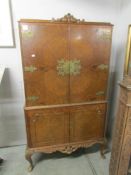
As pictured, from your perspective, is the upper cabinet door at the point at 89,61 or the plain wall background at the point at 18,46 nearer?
the upper cabinet door at the point at 89,61

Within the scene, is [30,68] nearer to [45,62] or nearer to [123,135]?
[45,62]

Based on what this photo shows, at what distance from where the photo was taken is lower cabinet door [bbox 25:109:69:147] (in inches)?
69.0

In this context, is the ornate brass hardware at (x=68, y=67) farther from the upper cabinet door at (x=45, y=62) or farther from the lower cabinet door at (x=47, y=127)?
the lower cabinet door at (x=47, y=127)

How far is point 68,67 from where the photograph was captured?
5.45ft

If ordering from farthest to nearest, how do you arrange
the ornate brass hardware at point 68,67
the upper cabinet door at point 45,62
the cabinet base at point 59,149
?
1. the cabinet base at point 59,149
2. the ornate brass hardware at point 68,67
3. the upper cabinet door at point 45,62

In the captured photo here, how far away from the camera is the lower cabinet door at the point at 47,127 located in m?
1.75

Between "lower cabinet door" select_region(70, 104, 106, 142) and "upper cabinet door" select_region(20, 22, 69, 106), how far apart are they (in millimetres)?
253

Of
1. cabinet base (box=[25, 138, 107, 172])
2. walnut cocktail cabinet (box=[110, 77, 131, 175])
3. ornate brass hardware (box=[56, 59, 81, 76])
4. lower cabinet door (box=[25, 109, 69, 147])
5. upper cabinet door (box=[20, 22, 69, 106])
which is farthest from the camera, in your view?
cabinet base (box=[25, 138, 107, 172])

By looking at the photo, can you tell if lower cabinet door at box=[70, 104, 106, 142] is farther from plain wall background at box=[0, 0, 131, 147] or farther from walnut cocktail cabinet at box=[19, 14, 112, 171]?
plain wall background at box=[0, 0, 131, 147]

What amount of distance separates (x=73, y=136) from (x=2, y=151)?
112cm

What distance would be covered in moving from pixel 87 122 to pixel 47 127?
505mm

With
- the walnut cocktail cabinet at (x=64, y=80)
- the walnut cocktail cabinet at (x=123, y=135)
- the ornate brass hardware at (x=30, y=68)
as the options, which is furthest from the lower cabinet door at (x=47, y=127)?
the walnut cocktail cabinet at (x=123, y=135)

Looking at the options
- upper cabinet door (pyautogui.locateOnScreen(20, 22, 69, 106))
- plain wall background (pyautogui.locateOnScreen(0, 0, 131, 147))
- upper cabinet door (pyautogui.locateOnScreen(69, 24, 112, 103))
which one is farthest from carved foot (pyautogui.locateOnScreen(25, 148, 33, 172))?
upper cabinet door (pyautogui.locateOnScreen(69, 24, 112, 103))

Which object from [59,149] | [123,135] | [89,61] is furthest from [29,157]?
[89,61]
